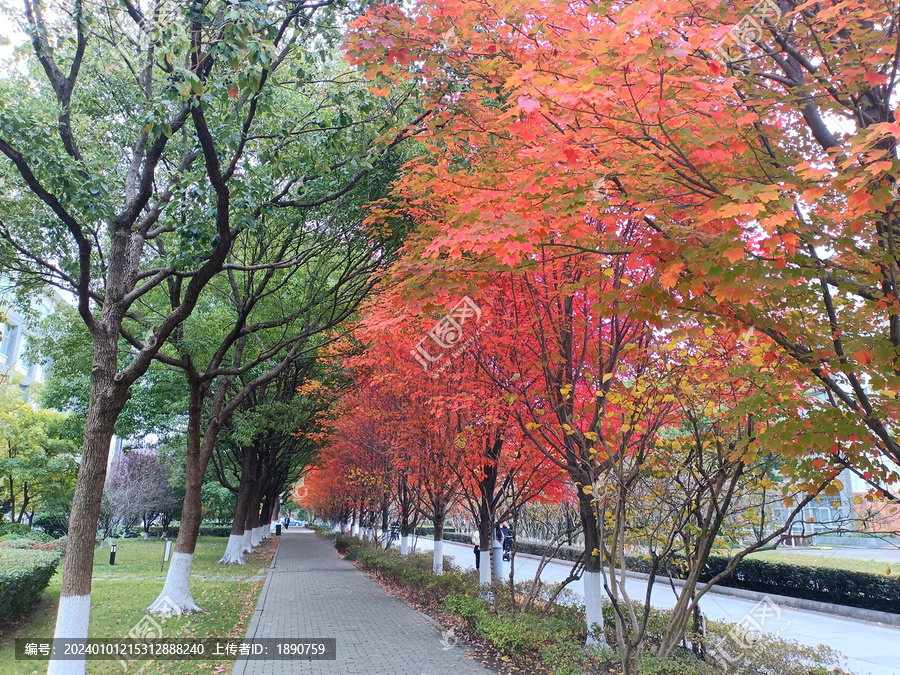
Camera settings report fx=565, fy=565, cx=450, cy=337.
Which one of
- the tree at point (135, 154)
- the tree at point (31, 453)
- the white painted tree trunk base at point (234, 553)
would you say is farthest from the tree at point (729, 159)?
the tree at point (31, 453)

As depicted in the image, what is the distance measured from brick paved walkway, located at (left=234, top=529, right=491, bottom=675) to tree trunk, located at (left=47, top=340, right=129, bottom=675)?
2.32m

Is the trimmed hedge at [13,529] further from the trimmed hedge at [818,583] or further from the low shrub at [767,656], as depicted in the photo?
the low shrub at [767,656]

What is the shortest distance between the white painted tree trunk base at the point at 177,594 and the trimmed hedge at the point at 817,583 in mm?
7573

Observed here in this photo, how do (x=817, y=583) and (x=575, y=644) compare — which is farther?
(x=817, y=583)

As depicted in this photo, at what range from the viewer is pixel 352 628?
10422mm

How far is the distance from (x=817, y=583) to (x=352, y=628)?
12904 mm

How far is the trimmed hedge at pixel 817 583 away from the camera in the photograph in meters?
13.5

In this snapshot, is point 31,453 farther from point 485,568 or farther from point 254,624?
point 485,568

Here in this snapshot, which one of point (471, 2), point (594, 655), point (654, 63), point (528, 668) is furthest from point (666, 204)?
point (528, 668)

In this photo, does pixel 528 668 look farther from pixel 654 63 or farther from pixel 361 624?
pixel 654 63

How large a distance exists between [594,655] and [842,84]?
5961 millimetres

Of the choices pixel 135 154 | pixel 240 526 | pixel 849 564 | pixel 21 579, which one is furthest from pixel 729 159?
pixel 240 526

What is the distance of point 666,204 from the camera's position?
3.88 meters

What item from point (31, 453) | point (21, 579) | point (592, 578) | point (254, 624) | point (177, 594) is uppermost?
point (31, 453)
